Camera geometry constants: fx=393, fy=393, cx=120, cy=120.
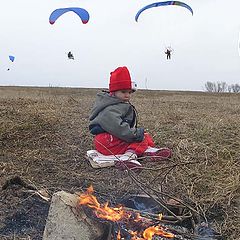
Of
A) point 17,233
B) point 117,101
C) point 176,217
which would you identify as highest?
point 117,101

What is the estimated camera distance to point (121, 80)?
4.89 m

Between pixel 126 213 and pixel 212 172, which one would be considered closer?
pixel 126 213

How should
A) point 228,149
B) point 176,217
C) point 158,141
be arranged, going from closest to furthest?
1. point 176,217
2. point 228,149
3. point 158,141

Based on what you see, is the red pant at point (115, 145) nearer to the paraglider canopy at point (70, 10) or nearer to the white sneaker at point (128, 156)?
the white sneaker at point (128, 156)

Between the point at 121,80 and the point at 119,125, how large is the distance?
1.85 feet

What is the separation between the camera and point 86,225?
2967mm

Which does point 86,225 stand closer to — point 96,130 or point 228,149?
point 96,130

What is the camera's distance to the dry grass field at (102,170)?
3.56 metres

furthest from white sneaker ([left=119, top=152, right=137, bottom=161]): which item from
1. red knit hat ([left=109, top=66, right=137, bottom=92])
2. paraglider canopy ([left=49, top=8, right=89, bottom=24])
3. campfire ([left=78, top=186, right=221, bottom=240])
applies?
paraglider canopy ([left=49, top=8, right=89, bottom=24])

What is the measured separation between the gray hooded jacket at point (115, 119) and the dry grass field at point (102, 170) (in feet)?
1.45

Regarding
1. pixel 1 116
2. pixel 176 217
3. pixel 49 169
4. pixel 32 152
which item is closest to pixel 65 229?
pixel 176 217

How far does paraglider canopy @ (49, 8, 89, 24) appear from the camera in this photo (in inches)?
338

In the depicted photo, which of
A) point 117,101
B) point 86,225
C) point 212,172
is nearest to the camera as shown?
point 86,225

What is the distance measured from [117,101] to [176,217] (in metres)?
2.18
